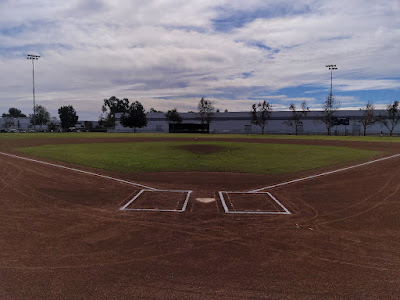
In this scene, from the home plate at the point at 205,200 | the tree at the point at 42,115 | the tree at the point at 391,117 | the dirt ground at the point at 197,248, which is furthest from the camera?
the tree at the point at 42,115

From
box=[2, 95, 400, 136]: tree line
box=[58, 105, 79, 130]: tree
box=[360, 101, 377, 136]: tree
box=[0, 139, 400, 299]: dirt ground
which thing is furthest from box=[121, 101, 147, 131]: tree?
box=[0, 139, 400, 299]: dirt ground

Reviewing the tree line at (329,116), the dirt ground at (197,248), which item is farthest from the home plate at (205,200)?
the tree line at (329,116)

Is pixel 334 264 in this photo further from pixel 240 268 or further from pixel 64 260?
pixel 64 260

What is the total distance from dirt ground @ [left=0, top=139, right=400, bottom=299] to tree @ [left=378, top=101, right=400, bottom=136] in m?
72.2

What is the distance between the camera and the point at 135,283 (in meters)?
4.84

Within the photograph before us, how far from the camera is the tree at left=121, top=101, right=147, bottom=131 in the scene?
3647 inches

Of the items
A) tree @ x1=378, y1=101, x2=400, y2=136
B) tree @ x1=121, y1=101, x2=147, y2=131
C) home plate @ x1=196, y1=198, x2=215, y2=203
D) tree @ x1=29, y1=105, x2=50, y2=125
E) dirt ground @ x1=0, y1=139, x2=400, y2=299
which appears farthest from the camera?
tree @ x1=29, y1=105, x2=50, y2=125

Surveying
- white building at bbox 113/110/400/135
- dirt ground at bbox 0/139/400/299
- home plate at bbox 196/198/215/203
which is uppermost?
white building at bbox 113/110/400/135

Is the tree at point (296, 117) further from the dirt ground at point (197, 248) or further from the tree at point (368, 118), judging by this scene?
the dirt ground at point (197, 248)

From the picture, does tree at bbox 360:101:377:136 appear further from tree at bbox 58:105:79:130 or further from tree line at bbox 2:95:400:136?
tree at bbox 58:105:79:130

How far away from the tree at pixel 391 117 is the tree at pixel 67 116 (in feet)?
358

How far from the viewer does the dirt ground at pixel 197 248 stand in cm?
473

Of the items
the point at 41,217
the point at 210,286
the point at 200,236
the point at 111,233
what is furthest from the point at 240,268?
the point at 41,217

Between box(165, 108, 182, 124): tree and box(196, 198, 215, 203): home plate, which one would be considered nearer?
box(196, 198, 215, 203): home plate
